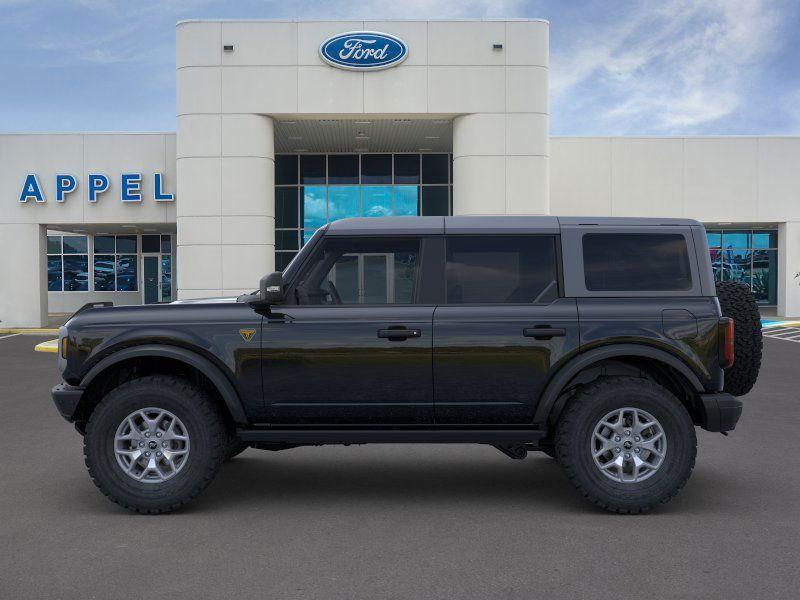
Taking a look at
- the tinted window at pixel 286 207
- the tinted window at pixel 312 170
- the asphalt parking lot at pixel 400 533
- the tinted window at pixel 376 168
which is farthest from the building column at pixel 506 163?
the asphalt parking lot at pixel 400 533

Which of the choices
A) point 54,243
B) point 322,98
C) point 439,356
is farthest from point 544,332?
point 54,243

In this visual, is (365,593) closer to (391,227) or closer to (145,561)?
(145,561)

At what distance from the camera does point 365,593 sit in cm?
383

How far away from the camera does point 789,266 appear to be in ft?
96.5

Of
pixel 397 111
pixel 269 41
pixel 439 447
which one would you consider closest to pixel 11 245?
pixel 269 41

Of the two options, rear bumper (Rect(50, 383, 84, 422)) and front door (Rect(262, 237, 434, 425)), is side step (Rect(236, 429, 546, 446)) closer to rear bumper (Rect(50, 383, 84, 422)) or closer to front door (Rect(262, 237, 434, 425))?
front door (Rect(262, 237, 434, 425))

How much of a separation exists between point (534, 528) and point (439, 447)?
271 centimetres

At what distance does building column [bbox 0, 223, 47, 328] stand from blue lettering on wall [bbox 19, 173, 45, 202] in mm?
949

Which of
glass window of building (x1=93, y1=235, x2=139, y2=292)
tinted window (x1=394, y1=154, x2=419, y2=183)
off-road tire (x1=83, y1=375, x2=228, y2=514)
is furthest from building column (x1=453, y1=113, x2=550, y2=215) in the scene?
glass window of building (x1=93, y1=235, x2=139, y2=292)

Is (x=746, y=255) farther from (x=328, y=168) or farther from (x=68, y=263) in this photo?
(x=68, y=263)

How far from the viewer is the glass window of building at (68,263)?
115ft

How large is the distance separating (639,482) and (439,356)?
5.25 ft

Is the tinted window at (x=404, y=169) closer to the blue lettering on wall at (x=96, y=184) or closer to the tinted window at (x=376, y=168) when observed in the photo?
the tinted window at (x=376, y=168)

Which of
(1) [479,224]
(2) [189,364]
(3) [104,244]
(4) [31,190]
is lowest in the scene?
(2) [189,364]
